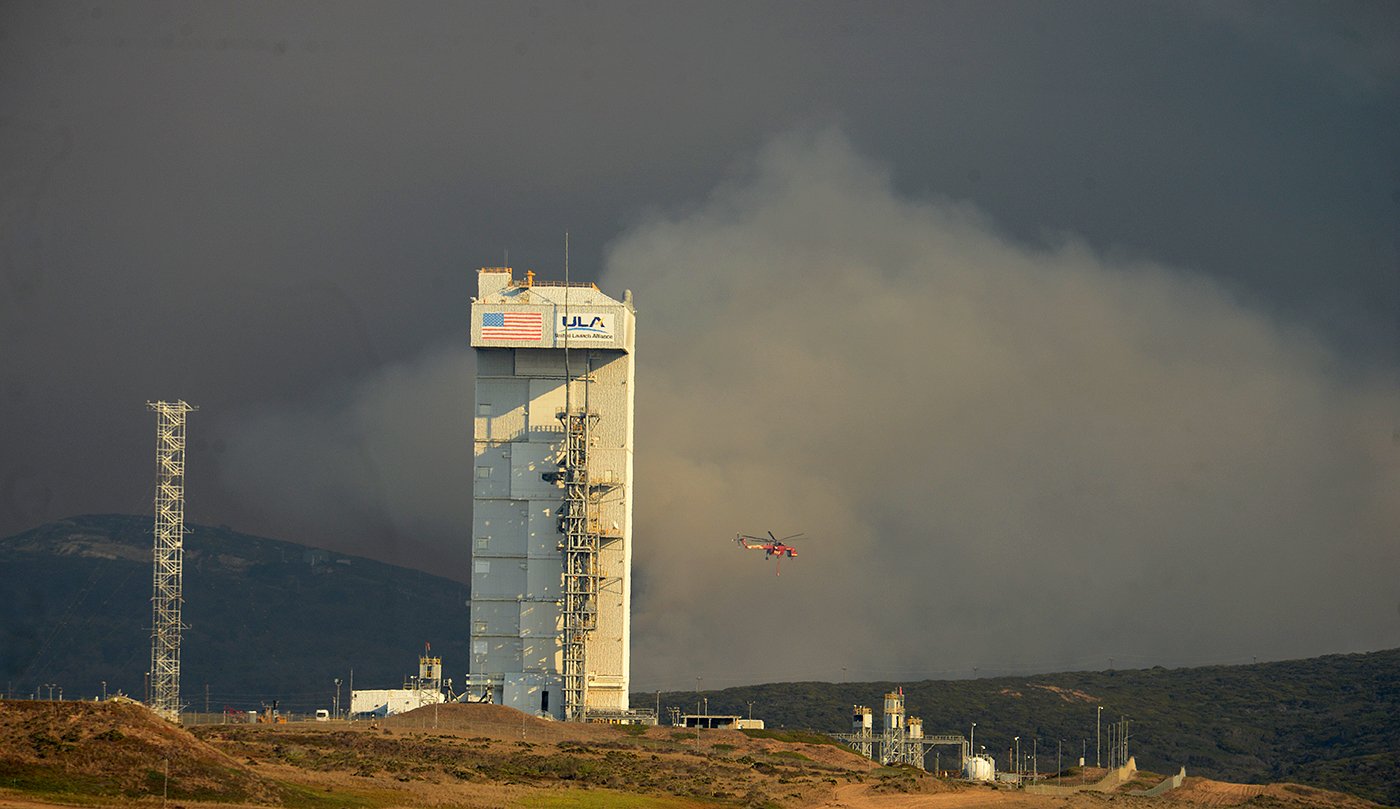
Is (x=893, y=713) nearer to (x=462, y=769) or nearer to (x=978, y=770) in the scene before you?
(x=978, y=770)

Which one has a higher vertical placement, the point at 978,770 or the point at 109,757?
the point at 109,757

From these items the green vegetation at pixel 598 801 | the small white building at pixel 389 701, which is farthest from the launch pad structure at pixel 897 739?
the green vegetation at pixel 598 801

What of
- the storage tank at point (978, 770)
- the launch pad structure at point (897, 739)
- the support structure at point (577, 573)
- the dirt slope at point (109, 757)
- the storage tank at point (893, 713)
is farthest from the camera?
the storage tank at point (893, 713)

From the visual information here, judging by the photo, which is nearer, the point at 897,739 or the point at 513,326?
the point at 513,326

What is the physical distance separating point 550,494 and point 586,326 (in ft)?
43.9

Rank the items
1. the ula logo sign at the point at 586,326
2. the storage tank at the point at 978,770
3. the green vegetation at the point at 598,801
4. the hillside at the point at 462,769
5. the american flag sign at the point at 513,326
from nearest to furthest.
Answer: the hillside at the point at 462,769 < the green vegetation at the point at 598,801 < the ula logo sign at the point at 586,326 < the american flag sign at the point at 513,326 < the storage tank at the point at 978,770

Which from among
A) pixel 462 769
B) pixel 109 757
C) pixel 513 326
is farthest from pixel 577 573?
pixel 109 757

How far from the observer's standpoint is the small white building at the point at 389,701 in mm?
143637

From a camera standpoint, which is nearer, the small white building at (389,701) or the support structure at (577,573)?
the support structure at (577,573)

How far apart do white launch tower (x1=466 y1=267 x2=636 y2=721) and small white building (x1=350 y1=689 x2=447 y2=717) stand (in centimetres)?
678

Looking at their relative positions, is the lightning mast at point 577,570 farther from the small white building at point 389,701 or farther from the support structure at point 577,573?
the small white building at point 389,701

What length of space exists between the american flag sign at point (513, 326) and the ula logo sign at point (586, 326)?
4.82ft

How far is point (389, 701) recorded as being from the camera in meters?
147

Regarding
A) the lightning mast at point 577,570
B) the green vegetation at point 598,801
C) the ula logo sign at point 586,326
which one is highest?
the ula logo sign at point 586,326
